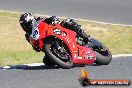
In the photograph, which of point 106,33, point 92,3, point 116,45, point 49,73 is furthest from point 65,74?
point 92,3

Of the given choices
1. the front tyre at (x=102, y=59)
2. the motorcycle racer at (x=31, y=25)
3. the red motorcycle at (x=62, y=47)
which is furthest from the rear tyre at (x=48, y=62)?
the front tyre at (x=102, y=59)

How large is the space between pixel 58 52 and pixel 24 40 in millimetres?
6359

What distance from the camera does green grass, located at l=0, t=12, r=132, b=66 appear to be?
1461 cm

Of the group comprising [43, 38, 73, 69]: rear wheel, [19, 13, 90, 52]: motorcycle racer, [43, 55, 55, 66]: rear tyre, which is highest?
[19, 13, 90, 52]: motorcycle racer

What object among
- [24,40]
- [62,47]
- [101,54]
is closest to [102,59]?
[101,54]

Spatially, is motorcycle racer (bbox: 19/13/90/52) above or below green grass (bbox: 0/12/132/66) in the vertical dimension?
above

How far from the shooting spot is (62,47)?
485 inches

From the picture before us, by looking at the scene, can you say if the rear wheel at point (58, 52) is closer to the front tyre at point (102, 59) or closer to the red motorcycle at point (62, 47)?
the red motorcycle at point (62, 47)

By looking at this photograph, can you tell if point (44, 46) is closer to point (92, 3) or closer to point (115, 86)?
point (115, 86)

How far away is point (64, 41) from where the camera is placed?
12344 millimetres

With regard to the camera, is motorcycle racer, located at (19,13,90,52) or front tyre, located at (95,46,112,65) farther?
front tyre, located at (95,46,112,65)

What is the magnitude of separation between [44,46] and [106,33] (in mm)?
7086

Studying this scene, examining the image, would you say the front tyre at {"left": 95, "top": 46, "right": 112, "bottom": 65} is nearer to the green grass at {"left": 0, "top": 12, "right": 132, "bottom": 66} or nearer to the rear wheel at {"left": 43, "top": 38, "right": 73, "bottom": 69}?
the rear wheel at {"left": 43, "top": 38, "right": 73, "bottom": 69}

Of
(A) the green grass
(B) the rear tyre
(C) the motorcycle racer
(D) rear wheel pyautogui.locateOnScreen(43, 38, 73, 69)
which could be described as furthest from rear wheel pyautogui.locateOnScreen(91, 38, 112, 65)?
(A) the green grass
